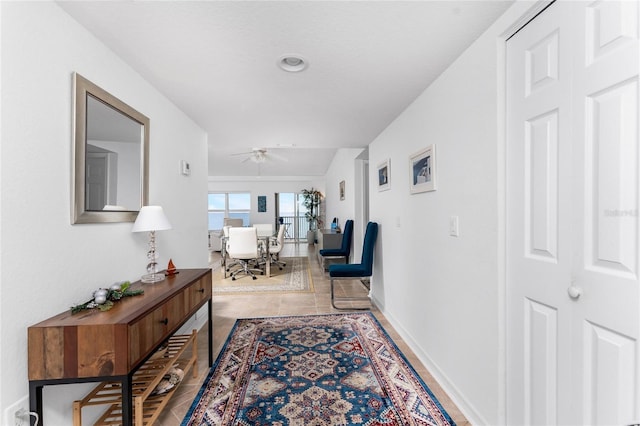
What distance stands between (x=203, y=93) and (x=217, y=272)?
421cm

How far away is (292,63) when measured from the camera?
5.92 feet

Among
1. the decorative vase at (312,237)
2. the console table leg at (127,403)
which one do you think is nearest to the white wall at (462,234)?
the console table leg at (127,403)

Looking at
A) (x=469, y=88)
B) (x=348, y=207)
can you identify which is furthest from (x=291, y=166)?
(x=469, y=88)

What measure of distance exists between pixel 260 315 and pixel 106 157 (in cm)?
241

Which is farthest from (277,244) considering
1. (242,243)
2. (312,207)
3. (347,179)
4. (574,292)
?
(574,292)

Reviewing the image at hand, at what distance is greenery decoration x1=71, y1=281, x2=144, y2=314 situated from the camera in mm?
1321

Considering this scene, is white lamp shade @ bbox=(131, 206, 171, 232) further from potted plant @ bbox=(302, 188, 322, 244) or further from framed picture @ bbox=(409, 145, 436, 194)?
potted plant @ bbox=(302, 188, 322, 244)

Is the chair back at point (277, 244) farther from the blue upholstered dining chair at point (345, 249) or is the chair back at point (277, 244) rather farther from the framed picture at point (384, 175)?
the framed picture at point (384, 175)

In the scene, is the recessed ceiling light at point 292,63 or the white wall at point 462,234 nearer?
the white wall at point 462,234

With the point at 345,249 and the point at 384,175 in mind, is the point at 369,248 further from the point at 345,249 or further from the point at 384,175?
the point at 345,249

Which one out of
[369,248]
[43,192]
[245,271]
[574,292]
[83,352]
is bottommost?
[245,271]

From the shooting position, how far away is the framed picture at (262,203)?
1032 cm

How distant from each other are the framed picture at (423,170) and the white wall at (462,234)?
6 cm

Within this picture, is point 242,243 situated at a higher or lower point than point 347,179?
lower
